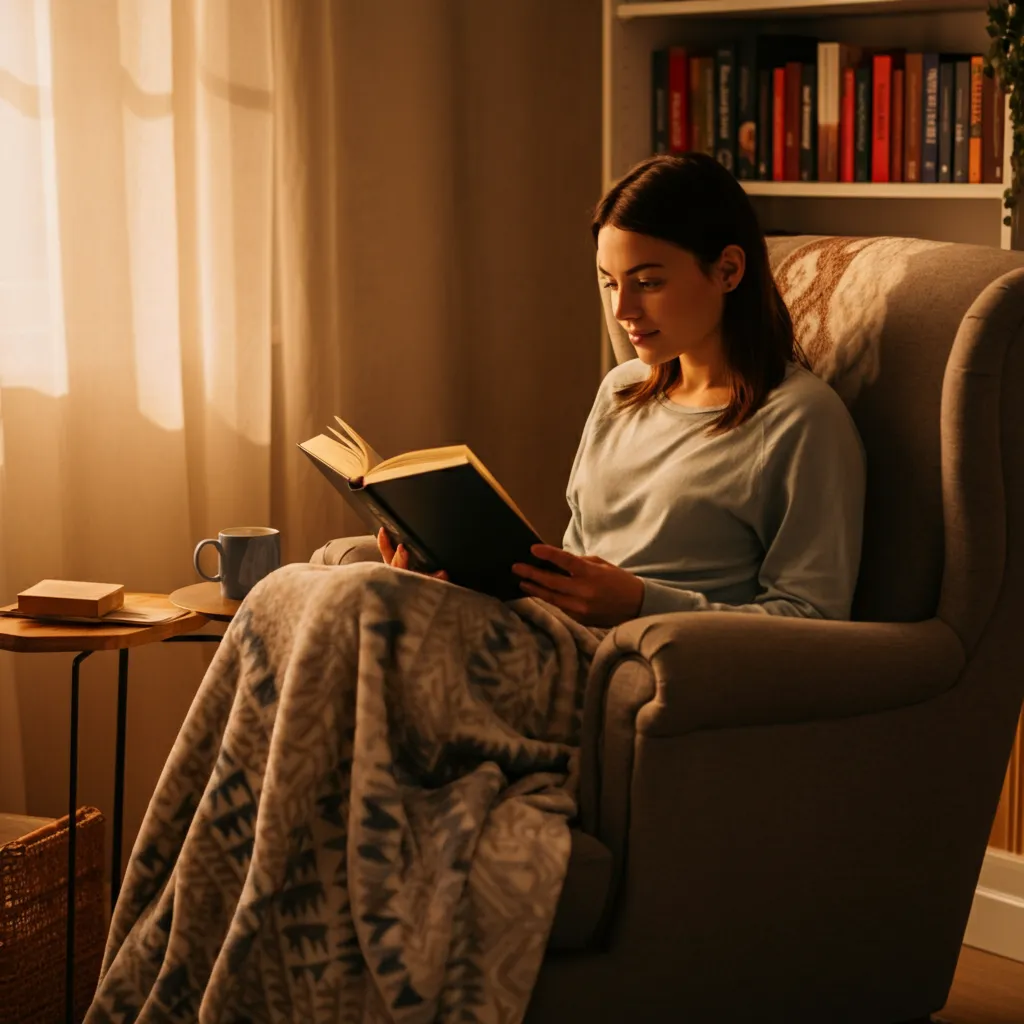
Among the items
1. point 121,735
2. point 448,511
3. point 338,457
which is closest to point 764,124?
point 338,457

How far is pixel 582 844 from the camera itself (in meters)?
1.45

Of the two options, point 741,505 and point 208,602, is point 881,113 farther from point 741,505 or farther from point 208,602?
point 208,602

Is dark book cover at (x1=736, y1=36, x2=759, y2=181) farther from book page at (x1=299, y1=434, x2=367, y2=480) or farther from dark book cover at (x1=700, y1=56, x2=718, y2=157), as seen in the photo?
book page at (x1=299, y1=434, x2=367, y2=480)

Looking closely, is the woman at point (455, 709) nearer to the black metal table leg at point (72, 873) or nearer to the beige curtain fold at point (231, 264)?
the black metal table leg at point (72, 873)

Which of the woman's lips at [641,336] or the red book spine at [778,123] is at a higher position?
the red book spine at [778,123]

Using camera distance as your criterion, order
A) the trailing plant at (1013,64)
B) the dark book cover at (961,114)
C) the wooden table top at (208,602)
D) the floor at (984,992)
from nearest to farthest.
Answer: the wooden table top at (208,602)
the floor at (984,992)
the trailing plant at (1013,64)
the dark book cover at (961,114)

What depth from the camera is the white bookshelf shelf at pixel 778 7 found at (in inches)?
90.4

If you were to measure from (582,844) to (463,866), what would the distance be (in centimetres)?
12

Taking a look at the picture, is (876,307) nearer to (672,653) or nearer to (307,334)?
(672,653)

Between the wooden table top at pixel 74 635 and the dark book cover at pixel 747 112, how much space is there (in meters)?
1.27

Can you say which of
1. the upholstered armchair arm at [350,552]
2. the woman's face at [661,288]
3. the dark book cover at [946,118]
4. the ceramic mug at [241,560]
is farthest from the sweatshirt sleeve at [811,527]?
the dark book cover at [946,118]

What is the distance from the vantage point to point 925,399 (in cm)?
168

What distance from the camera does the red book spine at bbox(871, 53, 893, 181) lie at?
2350mm

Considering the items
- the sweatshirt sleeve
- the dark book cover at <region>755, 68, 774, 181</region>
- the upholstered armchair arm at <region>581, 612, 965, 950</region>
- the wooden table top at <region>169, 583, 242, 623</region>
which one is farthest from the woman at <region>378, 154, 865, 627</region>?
the dark book cover at <region>755, 68, 774, 181</region>
